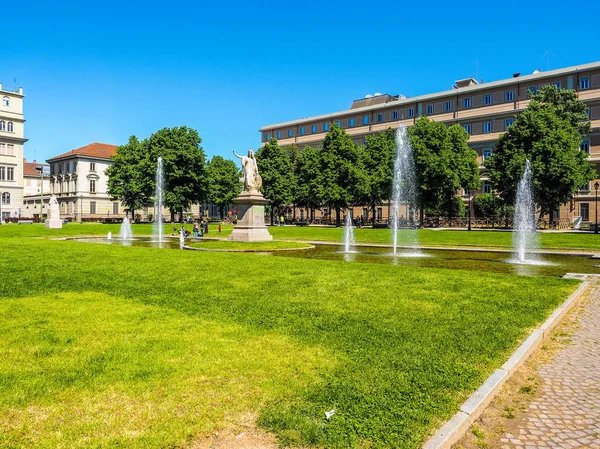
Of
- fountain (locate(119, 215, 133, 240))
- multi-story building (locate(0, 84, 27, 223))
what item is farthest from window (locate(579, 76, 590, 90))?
multi-story building (locate(0, 84, 27, 223))

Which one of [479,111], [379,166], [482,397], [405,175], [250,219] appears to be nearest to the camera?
[482,397]

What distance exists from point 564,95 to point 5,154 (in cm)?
8465

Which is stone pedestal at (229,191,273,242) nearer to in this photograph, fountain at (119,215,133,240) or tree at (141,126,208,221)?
fountain at (119,215,133,240)

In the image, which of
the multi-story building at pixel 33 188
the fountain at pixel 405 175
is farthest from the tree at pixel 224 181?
the multi-story building at pixel 33 188

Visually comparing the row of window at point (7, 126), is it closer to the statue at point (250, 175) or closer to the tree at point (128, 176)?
the tree at point (128, 176)

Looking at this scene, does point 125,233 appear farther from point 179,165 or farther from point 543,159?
point 543,159

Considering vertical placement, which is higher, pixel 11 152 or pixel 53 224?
pixel 11 152

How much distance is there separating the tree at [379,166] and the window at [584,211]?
2500cm

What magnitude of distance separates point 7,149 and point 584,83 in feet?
294

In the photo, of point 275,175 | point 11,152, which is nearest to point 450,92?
point 275,175

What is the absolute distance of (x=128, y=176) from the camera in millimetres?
70562

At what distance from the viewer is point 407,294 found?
9336mm

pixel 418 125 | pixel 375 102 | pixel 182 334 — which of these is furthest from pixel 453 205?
pixel 182 334

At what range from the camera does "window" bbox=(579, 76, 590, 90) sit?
59062mm
